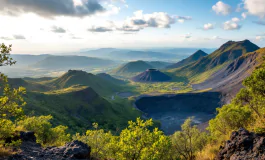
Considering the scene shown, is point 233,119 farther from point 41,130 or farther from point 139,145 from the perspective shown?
point 41,130

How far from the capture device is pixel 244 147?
17641 millimetres

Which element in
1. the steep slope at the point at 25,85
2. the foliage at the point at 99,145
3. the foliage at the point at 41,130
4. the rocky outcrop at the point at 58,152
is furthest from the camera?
the steep slope at the point at 25,85

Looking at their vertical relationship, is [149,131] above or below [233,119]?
above

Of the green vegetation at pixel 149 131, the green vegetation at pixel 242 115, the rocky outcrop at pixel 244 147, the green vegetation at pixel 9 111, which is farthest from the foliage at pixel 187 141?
the green vegetation at pixel 9 111

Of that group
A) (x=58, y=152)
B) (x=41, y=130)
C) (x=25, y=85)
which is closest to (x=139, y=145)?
(x=58, y=152)

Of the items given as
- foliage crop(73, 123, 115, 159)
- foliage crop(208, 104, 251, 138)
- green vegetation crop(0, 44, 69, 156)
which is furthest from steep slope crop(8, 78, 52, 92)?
foliage crop(208, 104, 251, 138)

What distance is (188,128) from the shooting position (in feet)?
90.5

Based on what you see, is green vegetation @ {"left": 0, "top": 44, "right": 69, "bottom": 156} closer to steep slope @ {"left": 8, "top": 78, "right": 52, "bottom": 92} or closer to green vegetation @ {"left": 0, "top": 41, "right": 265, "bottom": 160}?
green vegetation @ {"left": 0, "top": 41, "right": 265, "bottom": 160}

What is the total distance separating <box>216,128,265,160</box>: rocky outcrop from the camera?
1608 cm

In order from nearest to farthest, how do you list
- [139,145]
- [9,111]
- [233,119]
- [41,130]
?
[9,111]
[139,145]
[233,119]
[41,130]

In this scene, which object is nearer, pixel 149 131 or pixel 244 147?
pixel 244 147

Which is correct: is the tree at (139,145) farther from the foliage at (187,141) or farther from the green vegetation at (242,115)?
the foliage at (187,141)

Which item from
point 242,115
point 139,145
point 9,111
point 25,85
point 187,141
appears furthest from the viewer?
point 25,85

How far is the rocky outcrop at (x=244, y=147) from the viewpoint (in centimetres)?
1608
